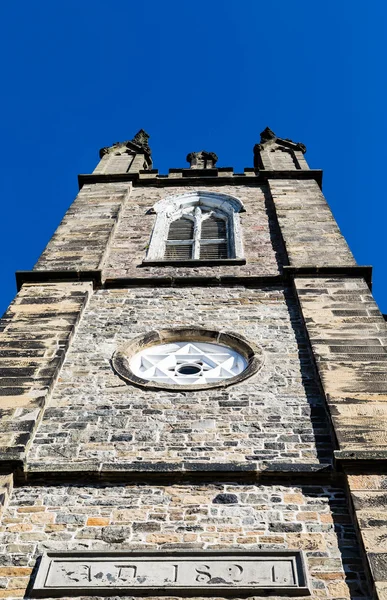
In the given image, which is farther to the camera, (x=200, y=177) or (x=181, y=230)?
(x=200, y=177)

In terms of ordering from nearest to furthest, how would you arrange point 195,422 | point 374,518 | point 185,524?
point 374,518
point 185,524
point 195,422

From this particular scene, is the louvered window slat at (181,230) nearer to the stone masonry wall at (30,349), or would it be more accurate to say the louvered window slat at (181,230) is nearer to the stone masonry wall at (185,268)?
the stone masonry wall at (185,268)

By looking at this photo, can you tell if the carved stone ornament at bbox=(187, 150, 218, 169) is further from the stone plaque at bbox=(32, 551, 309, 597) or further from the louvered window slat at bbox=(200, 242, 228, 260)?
the stone plaque at bbox=(32, 551, 309, 597)

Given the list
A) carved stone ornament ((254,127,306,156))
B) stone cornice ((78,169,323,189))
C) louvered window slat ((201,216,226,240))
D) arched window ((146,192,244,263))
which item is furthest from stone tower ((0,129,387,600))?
carved stone ornament ((254,127,306,156))

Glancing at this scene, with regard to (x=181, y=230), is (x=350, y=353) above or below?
below

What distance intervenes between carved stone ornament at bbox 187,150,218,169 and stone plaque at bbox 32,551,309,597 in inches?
597

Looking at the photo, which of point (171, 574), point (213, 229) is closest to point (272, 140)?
point (213, 229)

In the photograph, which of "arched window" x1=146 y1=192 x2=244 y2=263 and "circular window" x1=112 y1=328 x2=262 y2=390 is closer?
"circular window" x1=112 y1=328 x2=262 y2=390

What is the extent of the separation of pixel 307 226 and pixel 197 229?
2573 millimetres

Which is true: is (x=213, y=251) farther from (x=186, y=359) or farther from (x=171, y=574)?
(x=171, y=574)

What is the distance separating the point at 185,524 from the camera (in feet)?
19.8

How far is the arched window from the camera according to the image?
1297 cm

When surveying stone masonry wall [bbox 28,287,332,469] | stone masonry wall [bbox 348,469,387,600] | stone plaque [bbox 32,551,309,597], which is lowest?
stone plaque [bbox 32,551,309,597]

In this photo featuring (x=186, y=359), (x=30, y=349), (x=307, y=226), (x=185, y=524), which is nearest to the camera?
(x=185, y=524)
